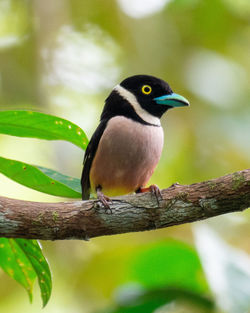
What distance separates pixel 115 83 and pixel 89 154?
4.59 metres

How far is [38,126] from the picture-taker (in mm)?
4117

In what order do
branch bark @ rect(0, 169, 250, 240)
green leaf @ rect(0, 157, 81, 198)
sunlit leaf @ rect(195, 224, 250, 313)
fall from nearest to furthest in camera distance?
branch bark @ rect(0, 169, 250, 240) < green leaf @ rect(0, 157, 81, 198) < sunlit leaf @ rect(195, 224, 250, 313)

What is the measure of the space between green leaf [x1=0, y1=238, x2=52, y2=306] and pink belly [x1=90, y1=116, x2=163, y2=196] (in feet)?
4.01

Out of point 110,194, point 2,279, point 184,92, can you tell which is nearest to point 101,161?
point 110,194

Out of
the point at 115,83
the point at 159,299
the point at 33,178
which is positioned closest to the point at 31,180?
the point at 33,178

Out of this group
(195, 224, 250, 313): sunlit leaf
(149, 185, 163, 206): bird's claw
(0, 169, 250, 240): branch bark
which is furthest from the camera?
(195, 224, 250, 313): sunlit leaf

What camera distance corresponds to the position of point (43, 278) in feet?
13.5

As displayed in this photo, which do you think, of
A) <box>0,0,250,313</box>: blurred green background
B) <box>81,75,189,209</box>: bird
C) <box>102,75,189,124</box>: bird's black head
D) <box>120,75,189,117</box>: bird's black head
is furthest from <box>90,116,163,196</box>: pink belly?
<box>0,0,250,313</box>: blurred green background

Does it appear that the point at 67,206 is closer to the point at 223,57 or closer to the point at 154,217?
the point at 154,217

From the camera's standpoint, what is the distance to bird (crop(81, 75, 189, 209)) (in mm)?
5008

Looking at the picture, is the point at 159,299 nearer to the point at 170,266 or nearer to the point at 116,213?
the point at 170,266

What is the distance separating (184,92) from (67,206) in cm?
585

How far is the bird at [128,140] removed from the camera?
501 cm

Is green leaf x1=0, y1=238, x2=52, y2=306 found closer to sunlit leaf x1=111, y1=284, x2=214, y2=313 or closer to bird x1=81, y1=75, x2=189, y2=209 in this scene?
bird x1=81, y1=75, x2=189, y2=209
